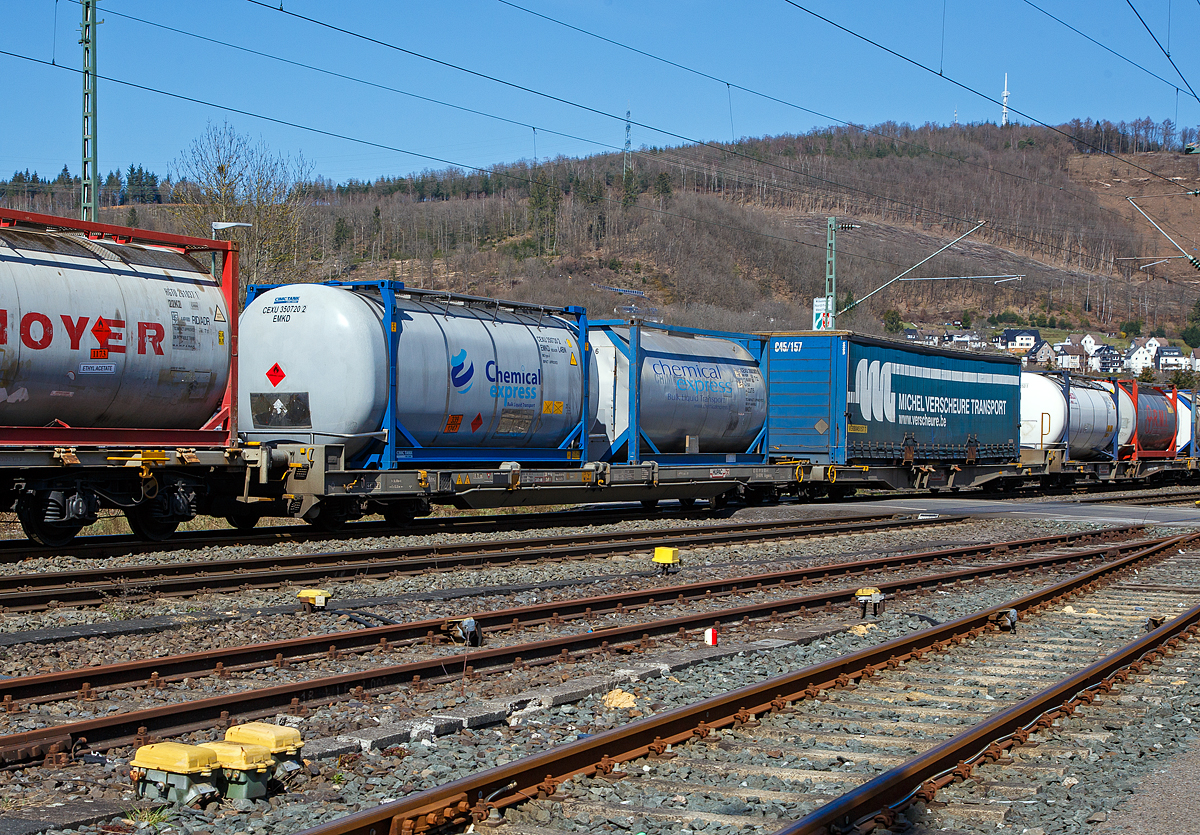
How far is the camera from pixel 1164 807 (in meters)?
5.21

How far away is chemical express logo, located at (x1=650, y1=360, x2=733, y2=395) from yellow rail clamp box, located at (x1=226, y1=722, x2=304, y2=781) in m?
15.4

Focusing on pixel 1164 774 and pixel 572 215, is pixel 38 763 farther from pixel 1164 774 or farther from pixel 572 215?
pixel 572 215

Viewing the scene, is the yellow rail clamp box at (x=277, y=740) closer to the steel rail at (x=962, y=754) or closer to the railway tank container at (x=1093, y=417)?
the steel rail at (x=962, y=754)

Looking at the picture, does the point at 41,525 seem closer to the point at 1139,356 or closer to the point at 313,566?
the point at 313,566

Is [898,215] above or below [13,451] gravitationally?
above

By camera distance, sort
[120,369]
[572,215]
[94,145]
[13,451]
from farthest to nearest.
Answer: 1. [572,215]
2. [94,145]
3. [120,369]
4. [13,451]

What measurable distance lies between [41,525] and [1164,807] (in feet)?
40.8

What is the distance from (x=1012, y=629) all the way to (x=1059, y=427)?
2518cm

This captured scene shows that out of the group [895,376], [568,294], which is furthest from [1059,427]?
[568,294]

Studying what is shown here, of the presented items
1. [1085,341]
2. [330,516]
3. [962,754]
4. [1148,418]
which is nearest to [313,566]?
[330,516]

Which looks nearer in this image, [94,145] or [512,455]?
[512,455]

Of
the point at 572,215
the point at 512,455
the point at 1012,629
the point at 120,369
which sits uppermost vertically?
the point at 572,215

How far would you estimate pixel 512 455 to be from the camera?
18047 mm

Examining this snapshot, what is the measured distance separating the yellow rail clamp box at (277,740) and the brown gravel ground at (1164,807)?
380cm
